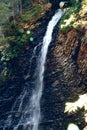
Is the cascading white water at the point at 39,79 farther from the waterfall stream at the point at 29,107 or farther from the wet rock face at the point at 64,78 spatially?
the wet rock face at the point at 64,78

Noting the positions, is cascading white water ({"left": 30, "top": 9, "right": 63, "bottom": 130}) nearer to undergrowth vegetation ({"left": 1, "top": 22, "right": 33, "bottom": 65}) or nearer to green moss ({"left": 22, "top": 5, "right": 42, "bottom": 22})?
undergrowth vegetation ({"left": 1, "top": 22, "right": 33, "bottom": 65})

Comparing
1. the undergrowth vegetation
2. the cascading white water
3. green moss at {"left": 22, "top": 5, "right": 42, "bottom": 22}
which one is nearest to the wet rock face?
the cascading white water

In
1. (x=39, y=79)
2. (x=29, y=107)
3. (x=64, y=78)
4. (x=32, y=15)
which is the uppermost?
(x=32, y=15)

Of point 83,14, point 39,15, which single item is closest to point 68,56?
point 83,14

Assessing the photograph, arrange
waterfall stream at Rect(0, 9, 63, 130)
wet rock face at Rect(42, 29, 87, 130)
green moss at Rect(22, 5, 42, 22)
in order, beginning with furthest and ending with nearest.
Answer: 1. green moss at Rect(22, 5, 42, 22)
2. waterfall stream at Rect(0, 9, 63, 130)
3. wet rock face at Rect(42, 29, 87, 130)

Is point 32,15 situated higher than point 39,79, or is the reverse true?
point 32,15

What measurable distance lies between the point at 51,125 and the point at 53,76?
265cm

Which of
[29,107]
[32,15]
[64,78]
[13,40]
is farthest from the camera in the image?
[32,15]

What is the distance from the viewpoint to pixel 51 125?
13.0m

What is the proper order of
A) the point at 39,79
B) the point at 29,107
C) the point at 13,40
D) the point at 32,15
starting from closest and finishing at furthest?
1. the point at 29,107
2. the point at 39,79
3. the point at 13,40
4. the point at 32,15

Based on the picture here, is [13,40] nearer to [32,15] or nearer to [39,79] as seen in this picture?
[32,15]

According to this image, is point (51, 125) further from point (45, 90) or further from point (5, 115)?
point (5, 115)

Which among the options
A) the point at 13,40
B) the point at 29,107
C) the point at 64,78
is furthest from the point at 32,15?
the point at 29,107

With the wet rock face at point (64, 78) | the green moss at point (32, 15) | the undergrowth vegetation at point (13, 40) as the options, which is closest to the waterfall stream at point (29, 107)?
the wet rock face at point (64, 78)
